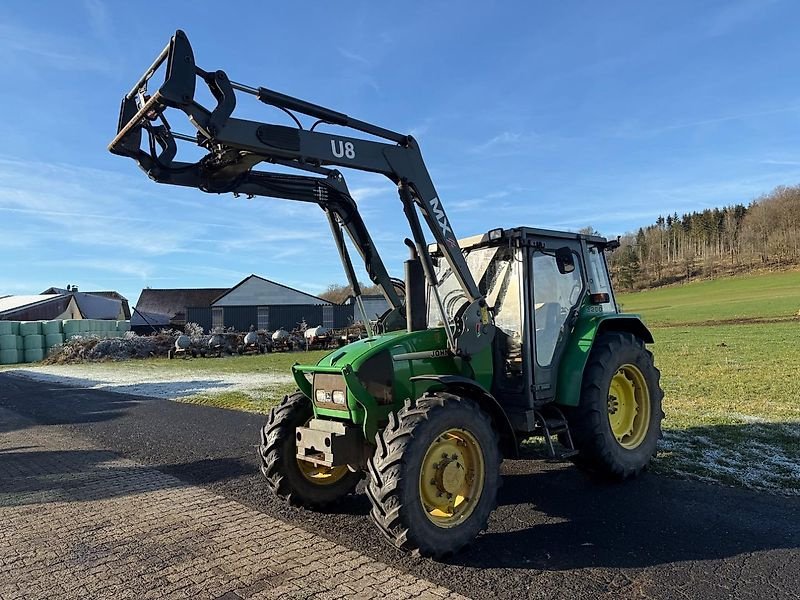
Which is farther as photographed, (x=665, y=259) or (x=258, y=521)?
(x=665, y=259)

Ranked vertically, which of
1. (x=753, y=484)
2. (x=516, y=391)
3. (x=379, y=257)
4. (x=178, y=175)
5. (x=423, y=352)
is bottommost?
(x=753, y=484)

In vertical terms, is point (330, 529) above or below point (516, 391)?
below

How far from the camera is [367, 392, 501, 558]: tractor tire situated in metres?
4.21

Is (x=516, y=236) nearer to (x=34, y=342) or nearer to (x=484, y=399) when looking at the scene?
(x=484, y=399)

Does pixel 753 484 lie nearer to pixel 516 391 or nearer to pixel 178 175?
pixel 516 391

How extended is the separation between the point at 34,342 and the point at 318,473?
37.5 metres

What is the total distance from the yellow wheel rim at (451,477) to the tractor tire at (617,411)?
1.64 metres

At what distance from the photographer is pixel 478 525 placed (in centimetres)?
451

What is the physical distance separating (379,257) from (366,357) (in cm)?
138

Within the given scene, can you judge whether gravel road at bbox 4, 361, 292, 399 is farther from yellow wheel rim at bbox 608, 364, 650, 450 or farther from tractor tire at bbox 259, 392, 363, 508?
yellow wheel rim at bbox 608, 364, 650, 450

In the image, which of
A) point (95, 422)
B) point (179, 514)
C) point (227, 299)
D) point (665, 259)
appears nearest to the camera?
point (179, 514)

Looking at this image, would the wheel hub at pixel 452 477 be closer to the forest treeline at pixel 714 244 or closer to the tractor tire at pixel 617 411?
the tractor tire at pixel 617 411

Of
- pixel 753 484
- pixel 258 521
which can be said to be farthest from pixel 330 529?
pixel 753 484

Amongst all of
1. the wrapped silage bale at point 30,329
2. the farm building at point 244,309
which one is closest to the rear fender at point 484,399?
the wrapped silage bale at point 30,329
